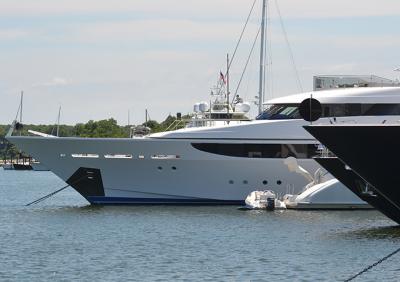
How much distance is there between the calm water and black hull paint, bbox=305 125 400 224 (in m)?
1.92

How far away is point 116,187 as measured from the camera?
2186 inches

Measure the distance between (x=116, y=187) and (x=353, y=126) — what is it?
71.6 feet

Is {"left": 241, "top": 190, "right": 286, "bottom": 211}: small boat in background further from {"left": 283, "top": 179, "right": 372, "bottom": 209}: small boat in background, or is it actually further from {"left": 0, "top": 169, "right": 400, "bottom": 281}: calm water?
{"left": 283, "top": 179, "right": 372, "bottom": 209}: small boat in background

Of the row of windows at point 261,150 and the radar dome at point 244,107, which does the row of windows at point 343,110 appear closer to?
the row of windows at point 261,150

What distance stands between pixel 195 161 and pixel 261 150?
2.72 metres

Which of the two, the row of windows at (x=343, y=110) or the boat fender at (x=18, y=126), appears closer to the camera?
the row of windows at (x=343, y=110)

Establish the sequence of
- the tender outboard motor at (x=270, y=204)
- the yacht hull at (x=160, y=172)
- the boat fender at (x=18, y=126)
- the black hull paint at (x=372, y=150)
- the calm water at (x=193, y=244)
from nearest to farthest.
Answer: the calm water at (x=193, y=244)
the black hull paint at (x=372, y=150)
the tender outboard motor at (x=270, y=204)
the yacht hull at (x=160, y=172)
the boat fender at (x=18, y=126)

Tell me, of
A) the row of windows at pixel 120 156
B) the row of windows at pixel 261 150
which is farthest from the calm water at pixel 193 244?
the row of windows at pixel 261 150

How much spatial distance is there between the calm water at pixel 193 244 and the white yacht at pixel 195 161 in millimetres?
1369

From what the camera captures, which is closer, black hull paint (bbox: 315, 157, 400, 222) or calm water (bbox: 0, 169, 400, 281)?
calm water (bbox: 0, 169, 400, 281)

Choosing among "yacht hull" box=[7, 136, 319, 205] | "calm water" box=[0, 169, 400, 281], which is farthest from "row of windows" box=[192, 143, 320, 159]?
"calm water" box=[0, 169, 400, 281]

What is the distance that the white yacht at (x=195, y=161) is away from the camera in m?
54.2

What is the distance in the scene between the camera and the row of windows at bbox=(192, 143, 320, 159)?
5419 centimetres

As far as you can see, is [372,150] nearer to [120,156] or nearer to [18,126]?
[120,156]
